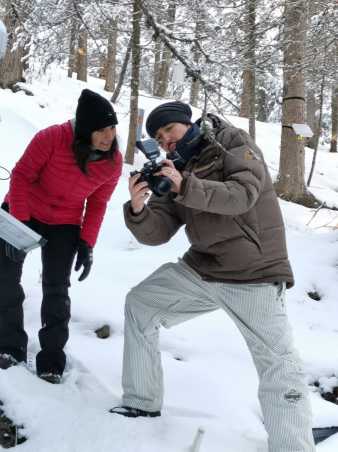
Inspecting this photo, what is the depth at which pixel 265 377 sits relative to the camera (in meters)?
2.32

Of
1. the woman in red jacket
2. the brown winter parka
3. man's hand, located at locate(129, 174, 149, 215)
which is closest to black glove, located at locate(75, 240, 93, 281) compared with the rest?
the woman in red jacket

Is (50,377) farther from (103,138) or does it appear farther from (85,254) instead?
(103,138)

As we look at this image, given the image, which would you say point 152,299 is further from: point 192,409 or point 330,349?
point 330,349

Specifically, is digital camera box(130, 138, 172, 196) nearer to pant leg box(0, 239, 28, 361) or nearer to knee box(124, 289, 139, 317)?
knee box(124, 289, 139, 317)

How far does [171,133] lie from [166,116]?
0.30 feet

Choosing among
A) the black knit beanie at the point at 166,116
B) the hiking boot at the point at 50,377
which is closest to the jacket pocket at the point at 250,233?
the black knit beanie at the point at 166,116

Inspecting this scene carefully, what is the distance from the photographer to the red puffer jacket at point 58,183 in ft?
9.10

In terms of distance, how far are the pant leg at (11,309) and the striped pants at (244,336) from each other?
2.39ft

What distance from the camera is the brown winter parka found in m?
2.21

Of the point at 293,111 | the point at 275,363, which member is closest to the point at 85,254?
the point at 275,363

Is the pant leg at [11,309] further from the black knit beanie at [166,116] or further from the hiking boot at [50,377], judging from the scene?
the black knit beanie at [166,116]

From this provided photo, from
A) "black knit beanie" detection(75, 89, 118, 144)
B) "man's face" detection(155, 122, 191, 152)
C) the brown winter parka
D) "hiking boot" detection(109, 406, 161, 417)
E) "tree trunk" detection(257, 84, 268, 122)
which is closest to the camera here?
the brown winter parka

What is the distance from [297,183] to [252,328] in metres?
7.16

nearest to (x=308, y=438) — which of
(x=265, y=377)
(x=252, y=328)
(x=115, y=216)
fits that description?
(x=265, y=377)
